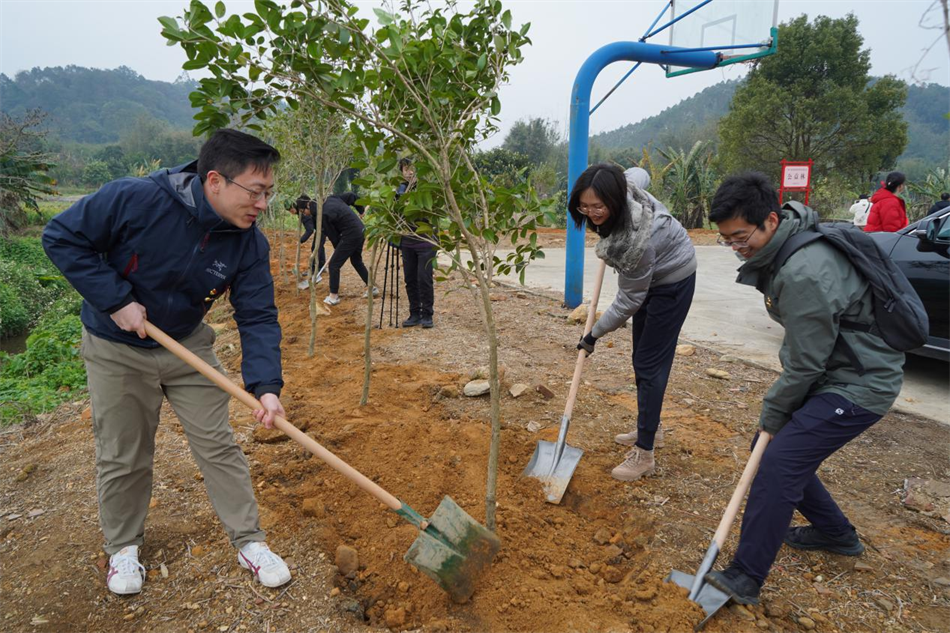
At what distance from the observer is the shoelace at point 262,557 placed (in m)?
2.28

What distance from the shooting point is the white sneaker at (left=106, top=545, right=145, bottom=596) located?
2.21 metres

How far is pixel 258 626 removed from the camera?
2.10 meters

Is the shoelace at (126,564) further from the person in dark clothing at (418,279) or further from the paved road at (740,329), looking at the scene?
the paved road at (740,329)

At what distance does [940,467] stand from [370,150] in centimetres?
365

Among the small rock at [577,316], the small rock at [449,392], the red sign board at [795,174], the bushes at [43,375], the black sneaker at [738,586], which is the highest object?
the red sign board at [795,174]

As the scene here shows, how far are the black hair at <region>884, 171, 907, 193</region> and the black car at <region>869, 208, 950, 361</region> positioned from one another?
9.81 feet

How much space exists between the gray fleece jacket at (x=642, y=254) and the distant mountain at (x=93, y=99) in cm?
8635

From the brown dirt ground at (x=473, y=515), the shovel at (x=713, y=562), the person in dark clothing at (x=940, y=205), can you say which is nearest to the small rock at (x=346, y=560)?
the brown dirt ground at (x=473, y=515)

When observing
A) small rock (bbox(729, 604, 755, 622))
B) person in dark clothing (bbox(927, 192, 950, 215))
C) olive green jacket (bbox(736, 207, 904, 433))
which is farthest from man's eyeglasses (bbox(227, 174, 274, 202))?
person in dark clothing (bbox(927, 192, 950, 215))

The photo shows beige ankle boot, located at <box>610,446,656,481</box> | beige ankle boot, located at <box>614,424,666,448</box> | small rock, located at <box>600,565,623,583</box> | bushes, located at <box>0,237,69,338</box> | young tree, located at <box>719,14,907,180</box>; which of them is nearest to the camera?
small rock, located at <box>600,565,623,583</box>

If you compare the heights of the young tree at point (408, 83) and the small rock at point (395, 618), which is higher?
the young tree at point (408, 83)

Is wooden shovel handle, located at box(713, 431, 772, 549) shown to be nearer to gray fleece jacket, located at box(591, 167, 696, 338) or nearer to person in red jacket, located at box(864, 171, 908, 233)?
gray fleece jacket, located at box(591, 167, 696, 338)

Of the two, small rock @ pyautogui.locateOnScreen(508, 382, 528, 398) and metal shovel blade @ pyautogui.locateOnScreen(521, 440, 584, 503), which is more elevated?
small rock @ pyautogui.locateOnScreen(508, 382, 528, 398)

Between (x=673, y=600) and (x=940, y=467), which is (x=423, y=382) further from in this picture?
(x=940, y=467)
